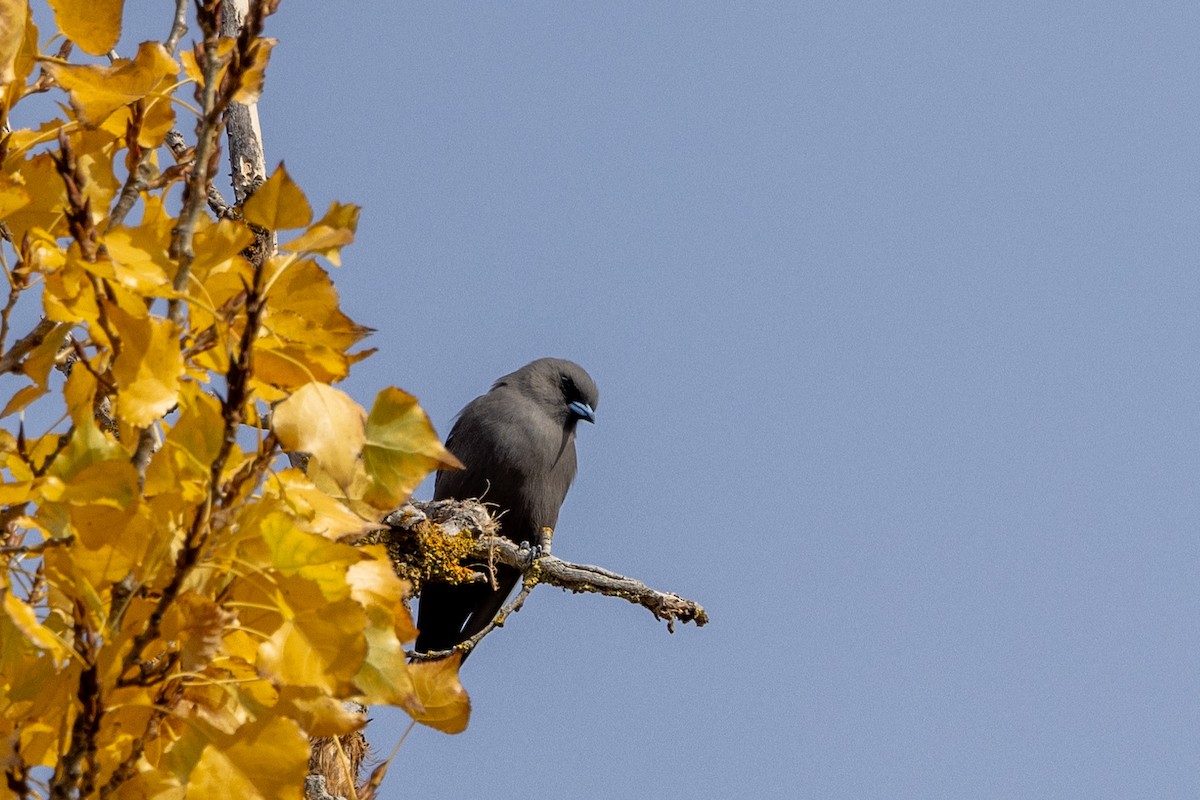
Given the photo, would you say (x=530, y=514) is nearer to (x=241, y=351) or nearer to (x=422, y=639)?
(x=422, y=639)

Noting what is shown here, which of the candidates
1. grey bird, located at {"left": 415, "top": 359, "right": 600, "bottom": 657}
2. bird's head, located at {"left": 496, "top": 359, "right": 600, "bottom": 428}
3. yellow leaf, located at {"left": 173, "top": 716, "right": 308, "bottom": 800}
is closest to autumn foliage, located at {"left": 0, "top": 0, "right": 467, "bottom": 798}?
yellow leaf, located at {"left": 173, "top": 716, "right": 308, "bottom": 800}

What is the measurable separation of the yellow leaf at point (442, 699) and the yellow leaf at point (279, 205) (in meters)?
0.52

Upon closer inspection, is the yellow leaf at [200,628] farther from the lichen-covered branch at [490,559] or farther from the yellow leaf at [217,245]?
the lichen-covered branch at [490,559]

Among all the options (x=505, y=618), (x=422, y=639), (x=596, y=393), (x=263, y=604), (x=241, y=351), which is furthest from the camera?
(x=596, y=393)

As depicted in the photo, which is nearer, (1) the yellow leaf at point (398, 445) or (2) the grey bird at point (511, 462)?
(1) the yellow leaf at point (398, 445)

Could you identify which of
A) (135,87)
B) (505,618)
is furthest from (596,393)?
(135,87)

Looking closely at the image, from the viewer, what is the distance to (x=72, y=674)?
4.15 ft

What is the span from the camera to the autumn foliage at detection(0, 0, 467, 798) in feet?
3.99

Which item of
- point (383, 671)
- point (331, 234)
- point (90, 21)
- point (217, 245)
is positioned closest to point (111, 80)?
point (90, 21)

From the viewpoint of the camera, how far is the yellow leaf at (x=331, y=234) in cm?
123

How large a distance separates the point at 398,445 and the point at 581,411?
6690mm

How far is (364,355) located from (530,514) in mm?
5928

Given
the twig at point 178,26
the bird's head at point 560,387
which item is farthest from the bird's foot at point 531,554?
the twig at point 178,26

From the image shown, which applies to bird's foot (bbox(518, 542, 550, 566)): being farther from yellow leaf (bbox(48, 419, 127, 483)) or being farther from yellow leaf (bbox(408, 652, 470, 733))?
yellow leaf (bbox(48, 419, 127, 483))
